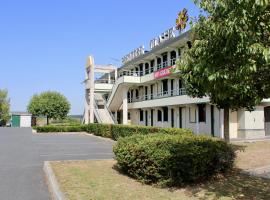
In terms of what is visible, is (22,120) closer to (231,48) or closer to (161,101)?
(161,101)

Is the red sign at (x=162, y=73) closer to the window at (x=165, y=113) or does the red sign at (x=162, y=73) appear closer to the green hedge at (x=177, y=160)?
the window at (x=165, y=113)

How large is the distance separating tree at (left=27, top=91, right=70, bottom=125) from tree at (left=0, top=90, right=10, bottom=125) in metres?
10.0

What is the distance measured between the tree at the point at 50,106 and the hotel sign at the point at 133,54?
2952 centimetres

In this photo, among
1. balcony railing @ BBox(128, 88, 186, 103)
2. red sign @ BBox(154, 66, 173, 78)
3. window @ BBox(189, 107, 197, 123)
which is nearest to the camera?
window @ BBox(189, 107, 197, 123)

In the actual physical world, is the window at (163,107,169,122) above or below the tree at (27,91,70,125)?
below

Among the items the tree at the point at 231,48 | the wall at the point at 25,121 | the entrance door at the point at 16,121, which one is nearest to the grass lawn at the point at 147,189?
the tree at the point at 231,48

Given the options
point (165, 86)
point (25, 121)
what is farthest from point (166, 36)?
point (25, 121)

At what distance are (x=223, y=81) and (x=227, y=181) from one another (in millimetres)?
4531

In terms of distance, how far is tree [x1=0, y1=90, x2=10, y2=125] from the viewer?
8156cm

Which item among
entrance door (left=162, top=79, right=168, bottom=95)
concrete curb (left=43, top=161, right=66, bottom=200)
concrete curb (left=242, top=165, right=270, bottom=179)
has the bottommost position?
concrete curb (left=43, top=161, right=66, bottom=200)

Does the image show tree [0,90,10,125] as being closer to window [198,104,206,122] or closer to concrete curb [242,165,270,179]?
window [198,104,206,122]

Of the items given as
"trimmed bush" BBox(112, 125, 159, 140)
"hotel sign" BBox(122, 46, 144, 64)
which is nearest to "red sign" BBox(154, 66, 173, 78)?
"trimmed bush" BBox(112, 125, 159, 140)

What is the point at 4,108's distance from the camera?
81.4 m

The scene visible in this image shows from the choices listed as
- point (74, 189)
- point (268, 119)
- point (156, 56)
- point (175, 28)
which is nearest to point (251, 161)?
point (74, 189)
